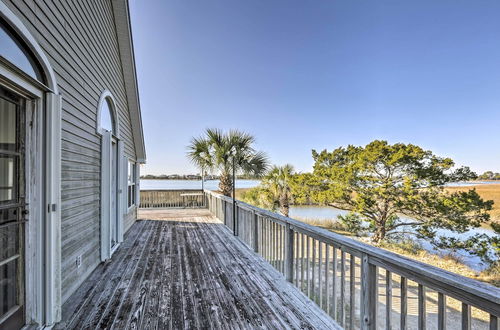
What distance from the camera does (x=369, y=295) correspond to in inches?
57.5

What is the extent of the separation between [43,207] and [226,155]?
14.9 feet

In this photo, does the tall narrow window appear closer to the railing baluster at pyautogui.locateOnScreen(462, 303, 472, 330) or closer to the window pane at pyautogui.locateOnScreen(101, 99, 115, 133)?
the window pane at pyautogui.locateOnScreen(101, 99, 115, 133)

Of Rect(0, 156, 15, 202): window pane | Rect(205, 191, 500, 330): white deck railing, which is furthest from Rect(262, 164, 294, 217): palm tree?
Rect(0, 156, 15, 202): window pane

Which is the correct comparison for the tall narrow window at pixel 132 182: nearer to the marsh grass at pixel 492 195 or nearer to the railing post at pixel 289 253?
the railing post at pixel 289 253

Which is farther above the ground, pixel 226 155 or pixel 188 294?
pixel 226 155

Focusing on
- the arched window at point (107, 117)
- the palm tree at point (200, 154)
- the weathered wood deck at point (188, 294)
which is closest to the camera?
the weathered wood deck at point (188, 294)

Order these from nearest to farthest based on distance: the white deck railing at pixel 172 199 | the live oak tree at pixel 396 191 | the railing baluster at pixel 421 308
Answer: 1. the railing baluster at pixel 421 308
2. the live oak tree at pixel 396 191
3. the white deck railing at pixel 172 199

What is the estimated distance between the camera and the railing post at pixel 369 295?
1450 millimetres

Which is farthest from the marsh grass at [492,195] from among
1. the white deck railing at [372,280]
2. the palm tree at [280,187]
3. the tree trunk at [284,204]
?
the tree trunk at [284,204]

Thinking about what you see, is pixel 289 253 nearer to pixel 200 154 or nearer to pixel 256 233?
pixel 256 233

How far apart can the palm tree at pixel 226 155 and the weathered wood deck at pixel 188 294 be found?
9.31 feet

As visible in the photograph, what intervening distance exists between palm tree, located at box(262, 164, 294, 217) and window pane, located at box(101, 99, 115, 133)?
23.3ft

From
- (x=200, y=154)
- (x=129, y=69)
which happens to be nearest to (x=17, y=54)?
(x=129, y=69)

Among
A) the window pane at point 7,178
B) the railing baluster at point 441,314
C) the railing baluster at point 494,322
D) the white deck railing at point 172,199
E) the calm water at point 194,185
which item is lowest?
the white deck railing at point 172,199
